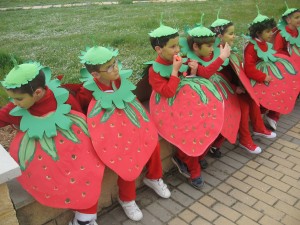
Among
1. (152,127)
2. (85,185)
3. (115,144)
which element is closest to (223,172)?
(152,127)

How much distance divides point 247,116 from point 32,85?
2.27 meters

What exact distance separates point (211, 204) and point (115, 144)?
1.03m

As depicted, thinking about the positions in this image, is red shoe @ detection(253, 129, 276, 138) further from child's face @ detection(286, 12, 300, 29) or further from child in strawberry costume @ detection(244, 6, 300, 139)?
child's face @ detection(286, 12, 300, 29)

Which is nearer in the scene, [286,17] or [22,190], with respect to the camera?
[22,190]

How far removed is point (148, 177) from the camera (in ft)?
9.73

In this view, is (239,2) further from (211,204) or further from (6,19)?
(211,204)

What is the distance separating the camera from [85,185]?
7.72ft

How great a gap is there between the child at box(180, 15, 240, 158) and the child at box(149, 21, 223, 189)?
0.57 feet

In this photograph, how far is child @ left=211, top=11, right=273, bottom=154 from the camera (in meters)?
3.36

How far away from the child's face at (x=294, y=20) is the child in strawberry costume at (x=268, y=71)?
21.7 inches

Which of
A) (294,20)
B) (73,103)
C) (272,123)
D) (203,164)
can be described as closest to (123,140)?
(73,103)

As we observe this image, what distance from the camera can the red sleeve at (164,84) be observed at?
2.82 m

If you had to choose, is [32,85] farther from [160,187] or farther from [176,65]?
[160,187]

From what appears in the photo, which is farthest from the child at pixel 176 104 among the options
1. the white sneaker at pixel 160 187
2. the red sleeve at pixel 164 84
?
the white sneaker at pixel 160 187
